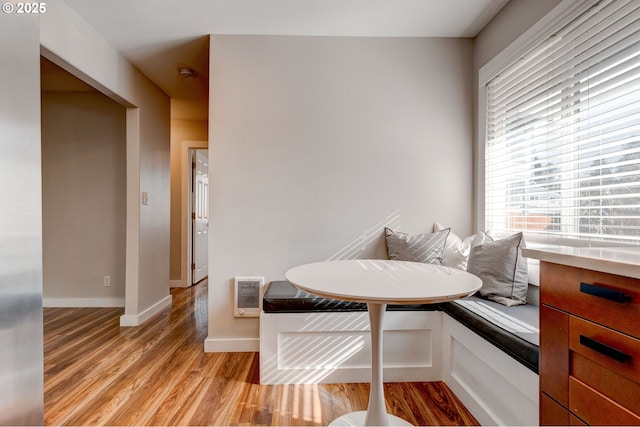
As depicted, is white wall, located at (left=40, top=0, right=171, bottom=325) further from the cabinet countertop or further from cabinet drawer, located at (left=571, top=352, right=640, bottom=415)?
cabinet drawer, located at (left=571, top=352, right=640, bottom=415)

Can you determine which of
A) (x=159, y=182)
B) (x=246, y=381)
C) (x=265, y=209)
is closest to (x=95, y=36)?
(x=159, y=182)

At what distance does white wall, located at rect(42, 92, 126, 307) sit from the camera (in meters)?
3.58

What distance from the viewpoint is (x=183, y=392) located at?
1.92m

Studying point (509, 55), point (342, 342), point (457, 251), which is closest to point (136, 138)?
point (342, 342)

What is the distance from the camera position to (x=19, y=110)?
100cm

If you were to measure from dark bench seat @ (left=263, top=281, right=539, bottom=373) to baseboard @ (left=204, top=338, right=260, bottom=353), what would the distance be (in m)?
0.51

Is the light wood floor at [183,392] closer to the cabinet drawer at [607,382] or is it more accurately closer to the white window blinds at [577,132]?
the cabinet drawer at [607,382]

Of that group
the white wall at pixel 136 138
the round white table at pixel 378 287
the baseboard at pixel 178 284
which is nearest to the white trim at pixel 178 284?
the baseboard at pixel 178 284

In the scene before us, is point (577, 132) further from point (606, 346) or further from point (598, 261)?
point (606, 346)

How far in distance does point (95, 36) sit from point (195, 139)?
2326 mm

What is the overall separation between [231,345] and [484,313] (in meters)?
1.80

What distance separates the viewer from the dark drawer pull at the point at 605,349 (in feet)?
2.53

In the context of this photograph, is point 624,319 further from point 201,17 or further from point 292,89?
point 201,17

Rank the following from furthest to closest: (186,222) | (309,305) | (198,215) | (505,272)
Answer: (198,215) < (186,222) < (309,305) < (505,272)
